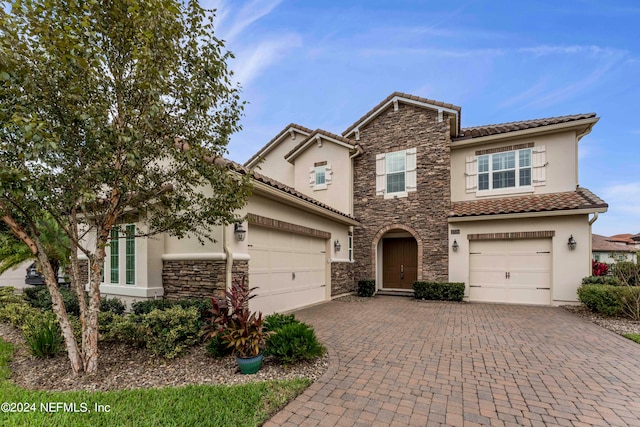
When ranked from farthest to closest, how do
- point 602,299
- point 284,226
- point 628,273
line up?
1. point 628,273
2. point 284,226
3. point 602,299

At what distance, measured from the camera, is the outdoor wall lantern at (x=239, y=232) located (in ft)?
23.8

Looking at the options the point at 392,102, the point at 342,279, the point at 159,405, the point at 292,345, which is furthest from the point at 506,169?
the point at 159,405

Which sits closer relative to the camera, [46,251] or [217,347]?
[217,347]

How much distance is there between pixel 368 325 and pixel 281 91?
10846mm

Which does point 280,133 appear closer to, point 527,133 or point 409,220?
point 409,220

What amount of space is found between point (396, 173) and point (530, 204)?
5160mm

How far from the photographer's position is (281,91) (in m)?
13.8

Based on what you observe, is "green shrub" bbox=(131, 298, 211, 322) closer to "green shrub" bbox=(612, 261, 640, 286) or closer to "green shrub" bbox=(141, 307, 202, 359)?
"green shrub" bbox=(141, 307, 202, 359)

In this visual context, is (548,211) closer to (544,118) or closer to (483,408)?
(544,118)

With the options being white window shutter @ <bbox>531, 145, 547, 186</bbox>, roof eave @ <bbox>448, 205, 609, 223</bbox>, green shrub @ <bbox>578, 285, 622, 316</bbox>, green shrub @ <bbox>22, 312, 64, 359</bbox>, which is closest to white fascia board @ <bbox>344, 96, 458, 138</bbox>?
white window shutter @ <bbox>531, 145, 547, 186</bbox>

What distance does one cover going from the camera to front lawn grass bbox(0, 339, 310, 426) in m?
3.30

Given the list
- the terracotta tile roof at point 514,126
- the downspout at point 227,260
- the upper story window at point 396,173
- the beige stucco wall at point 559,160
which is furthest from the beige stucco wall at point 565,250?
the downspout at point 227,260

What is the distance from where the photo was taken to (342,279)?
1297cm

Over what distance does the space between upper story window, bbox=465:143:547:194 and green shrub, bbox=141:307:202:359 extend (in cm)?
1177
